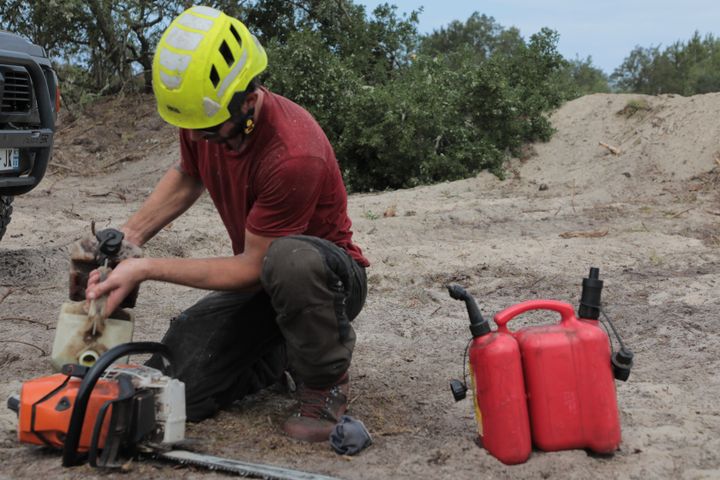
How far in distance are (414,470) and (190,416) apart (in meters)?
0.93

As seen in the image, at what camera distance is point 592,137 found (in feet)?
31.4

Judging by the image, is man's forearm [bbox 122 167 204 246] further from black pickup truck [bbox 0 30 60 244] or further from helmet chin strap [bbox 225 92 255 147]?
black pickup truck [bbox 0 30 60 244]

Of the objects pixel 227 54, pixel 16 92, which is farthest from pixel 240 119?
pixel 16 92

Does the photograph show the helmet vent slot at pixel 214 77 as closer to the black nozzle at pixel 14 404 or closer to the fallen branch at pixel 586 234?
the black nozzle at pixel 14 404

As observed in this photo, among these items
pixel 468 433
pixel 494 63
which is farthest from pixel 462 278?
pixel 494 63

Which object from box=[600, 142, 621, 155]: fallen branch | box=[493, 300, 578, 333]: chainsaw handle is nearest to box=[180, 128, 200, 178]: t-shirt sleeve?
box=[493, 300, 578, 333]: chainsaw handle

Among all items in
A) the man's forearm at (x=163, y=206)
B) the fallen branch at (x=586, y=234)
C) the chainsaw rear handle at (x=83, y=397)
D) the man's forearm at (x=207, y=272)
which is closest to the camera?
the chainsaw rear handle at (x=83, y=397)

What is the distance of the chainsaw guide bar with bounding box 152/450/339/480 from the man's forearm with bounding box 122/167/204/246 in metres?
0.90

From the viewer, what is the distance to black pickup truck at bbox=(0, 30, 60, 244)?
15.5ft

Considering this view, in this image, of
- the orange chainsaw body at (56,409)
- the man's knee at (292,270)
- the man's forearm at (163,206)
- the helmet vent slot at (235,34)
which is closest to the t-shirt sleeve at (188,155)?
the man's forearm at (163,206)

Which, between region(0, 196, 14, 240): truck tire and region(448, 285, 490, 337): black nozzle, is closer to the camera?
region(448, 285, 490, 337): black nozzle

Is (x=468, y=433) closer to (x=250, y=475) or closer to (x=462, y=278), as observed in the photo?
(x=250, y=475)

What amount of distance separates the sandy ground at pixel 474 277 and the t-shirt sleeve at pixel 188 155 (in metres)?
0.96

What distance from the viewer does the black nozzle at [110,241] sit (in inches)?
102
